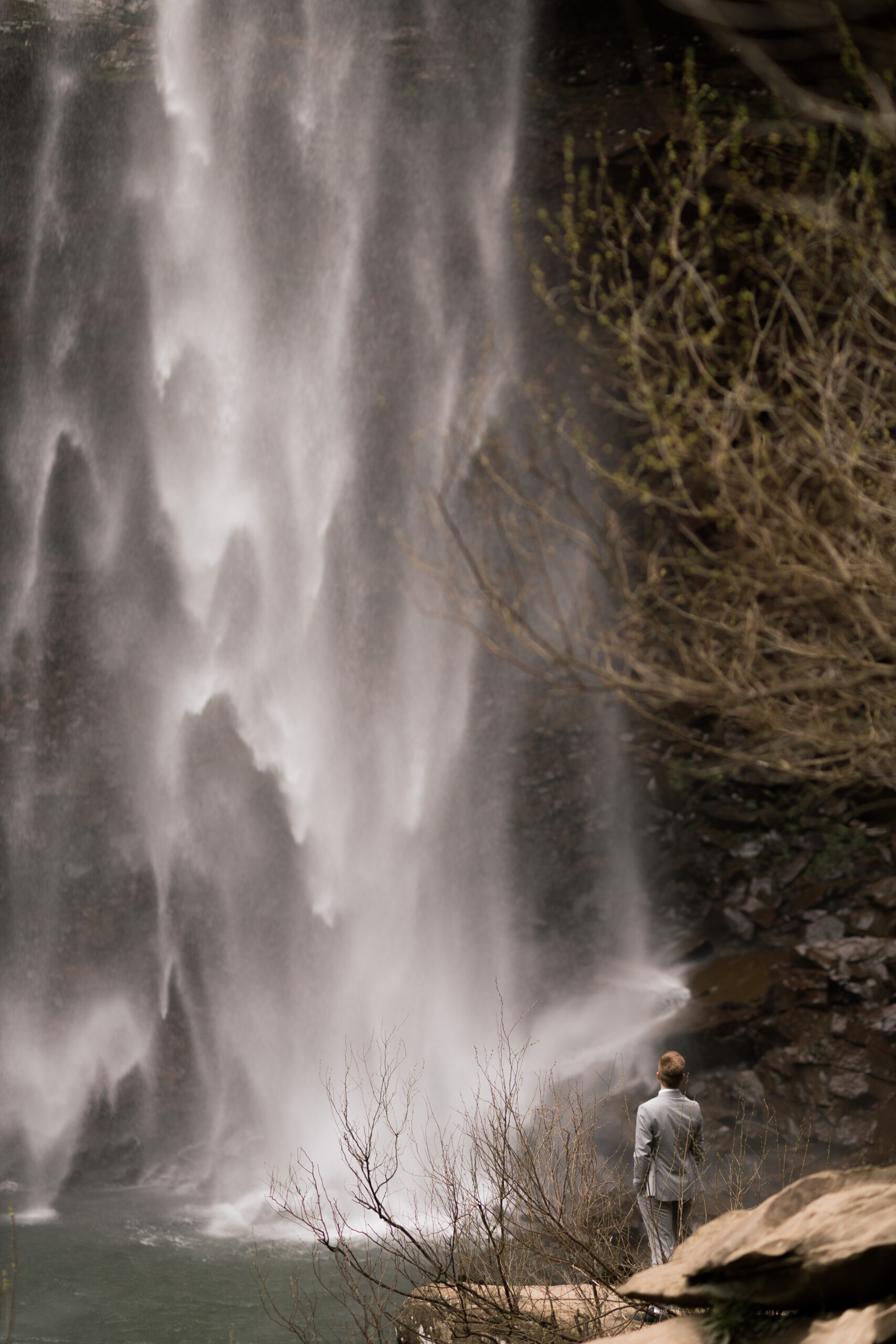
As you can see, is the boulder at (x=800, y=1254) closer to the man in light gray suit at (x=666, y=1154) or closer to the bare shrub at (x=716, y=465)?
the man in light gray suit at (x=666, y=1154)

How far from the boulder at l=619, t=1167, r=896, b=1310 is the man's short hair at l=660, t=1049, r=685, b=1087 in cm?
102

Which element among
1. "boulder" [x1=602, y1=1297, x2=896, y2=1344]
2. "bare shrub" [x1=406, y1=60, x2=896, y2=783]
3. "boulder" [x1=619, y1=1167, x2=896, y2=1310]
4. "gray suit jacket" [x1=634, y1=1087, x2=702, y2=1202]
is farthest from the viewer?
"bare shrub" [x1=406, y1=60, x2=896, y2=783]

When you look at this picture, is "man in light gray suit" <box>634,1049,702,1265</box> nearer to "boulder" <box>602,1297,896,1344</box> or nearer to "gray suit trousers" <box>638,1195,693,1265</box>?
"gray suit trousers" <box>638,1195,693,1265</box>

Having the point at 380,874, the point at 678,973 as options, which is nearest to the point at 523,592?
the point at 678,973

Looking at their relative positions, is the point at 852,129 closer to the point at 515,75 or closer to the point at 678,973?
the point at 515,75

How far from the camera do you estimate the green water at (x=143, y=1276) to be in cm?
724

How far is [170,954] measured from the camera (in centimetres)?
1318

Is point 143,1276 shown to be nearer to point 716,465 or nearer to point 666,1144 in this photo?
point 666,1144

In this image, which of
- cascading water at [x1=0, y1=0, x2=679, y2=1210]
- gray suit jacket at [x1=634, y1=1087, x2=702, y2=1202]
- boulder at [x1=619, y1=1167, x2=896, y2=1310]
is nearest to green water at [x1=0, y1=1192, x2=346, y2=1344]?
cascading water at [x1=0, y1=0, x2=679, y2=1210]

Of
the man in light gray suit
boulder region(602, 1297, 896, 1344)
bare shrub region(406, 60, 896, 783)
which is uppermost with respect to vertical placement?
bare shrub region(406, 60, 896, 783)

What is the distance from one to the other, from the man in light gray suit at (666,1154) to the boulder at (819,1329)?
952 mm

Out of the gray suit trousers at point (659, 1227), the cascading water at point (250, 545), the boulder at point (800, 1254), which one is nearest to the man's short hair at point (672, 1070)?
the gray suit trousers at point (659, 1227)

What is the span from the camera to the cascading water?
13062mm

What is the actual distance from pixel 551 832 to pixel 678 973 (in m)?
2.58
